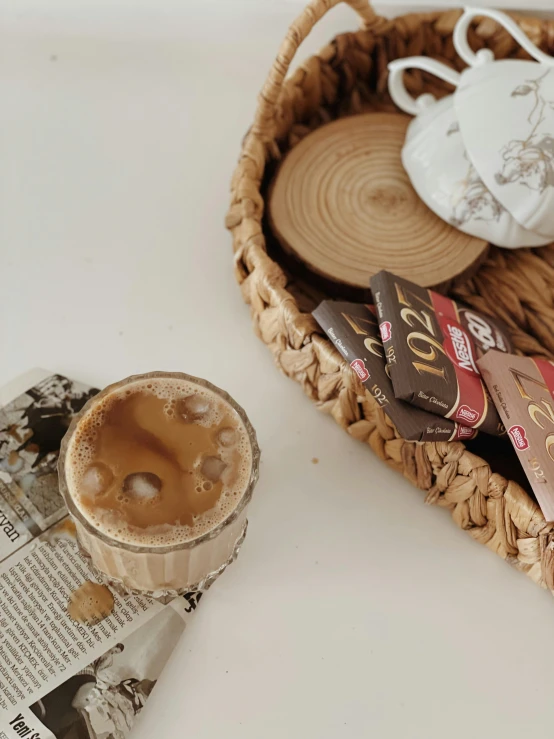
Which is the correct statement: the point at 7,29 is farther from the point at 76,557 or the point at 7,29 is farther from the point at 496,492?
the point at 496,492

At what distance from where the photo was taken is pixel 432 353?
Answer: 64 cm

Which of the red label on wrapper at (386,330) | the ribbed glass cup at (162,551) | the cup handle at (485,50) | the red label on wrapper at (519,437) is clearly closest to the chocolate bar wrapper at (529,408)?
the red label on wrapper at (519,437)

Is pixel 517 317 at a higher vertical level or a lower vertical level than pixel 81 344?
lower

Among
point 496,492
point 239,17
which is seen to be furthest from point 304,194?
point 496,492

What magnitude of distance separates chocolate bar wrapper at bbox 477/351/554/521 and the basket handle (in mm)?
363

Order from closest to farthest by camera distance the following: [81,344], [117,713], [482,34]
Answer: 1. [117,713]
2. [81,344]
3. [482,34]

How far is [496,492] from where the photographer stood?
629mm

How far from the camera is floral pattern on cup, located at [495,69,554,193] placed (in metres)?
0.75

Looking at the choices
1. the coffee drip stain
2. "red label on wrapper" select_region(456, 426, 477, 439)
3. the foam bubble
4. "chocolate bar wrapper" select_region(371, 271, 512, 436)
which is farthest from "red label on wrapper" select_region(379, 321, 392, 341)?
the coffee drip stain

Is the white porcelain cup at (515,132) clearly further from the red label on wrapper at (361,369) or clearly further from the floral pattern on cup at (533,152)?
the red label on wrapper at (361,369)

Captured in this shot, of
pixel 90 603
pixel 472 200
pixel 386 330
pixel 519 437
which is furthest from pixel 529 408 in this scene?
pixel 90 603

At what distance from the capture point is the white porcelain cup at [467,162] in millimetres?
776

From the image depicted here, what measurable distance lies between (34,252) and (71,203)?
0.27 ft

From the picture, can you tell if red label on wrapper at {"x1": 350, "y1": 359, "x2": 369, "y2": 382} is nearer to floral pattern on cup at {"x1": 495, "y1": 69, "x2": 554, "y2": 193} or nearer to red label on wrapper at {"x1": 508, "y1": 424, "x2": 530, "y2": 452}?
red label on wrapper at {"x1": 508, "y1": 424, "x2": 530, "y2": 452}
